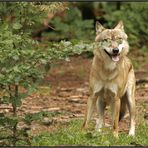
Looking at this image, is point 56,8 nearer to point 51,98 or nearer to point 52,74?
point 51,98

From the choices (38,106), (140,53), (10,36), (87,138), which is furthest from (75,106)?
(140,53)

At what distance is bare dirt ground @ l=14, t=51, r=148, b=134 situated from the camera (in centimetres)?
1137

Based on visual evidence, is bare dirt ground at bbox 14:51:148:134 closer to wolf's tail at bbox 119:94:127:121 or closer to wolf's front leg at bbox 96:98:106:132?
wolf's tail at bbox 119:94:127:121

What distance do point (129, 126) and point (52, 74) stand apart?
6.11 m

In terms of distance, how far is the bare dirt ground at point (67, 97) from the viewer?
1137 centimetres

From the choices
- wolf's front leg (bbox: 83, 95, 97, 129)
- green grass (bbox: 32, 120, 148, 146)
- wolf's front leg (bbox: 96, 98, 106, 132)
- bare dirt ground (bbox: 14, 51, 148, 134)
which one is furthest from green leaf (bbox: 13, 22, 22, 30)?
wolf's front leg (bbox: 96, 98, 106, 132)

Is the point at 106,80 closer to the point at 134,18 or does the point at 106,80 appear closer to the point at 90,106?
the point at 90,106

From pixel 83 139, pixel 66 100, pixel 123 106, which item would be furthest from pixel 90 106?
pixel 66 100

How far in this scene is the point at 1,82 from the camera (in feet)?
26.2

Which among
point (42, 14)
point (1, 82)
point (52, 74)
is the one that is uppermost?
point (42, 14)

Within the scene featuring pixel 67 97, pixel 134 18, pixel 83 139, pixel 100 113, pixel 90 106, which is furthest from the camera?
pixel 134 18

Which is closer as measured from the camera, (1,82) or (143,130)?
(1,82)

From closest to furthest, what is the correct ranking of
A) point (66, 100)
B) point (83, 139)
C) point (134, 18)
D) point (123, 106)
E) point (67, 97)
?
1. point (83, 139)
2. point (123, 106)
3. point (66, 100)
4. point (67, 97)
5. point (134, 18)

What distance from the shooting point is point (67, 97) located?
44.5 ft
